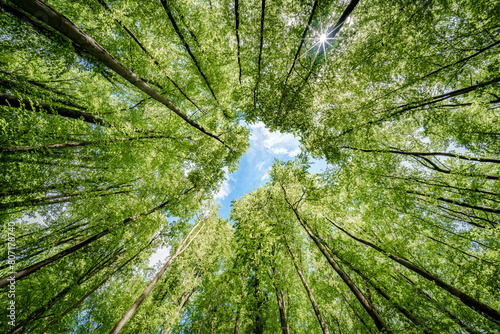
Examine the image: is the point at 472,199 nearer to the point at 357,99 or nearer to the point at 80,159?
the point at 357,99

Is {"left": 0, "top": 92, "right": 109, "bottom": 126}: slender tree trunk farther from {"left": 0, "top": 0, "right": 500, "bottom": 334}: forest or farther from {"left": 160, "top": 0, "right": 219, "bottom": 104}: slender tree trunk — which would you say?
{"left": 160, "top": 0, "right": 219, "bottom": 104}: slender tree trunk

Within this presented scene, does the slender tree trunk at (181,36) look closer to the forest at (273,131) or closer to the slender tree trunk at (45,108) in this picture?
the forest at (273,131)

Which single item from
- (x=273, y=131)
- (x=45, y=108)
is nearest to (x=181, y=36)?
(x=45, y=108)

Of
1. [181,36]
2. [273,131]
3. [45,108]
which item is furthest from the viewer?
[273,131]

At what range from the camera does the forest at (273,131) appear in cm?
375

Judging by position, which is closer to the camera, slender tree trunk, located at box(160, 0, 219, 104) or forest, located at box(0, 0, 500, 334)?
forest, located at box(0, 0, 500, 334)

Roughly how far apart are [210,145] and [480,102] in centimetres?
991

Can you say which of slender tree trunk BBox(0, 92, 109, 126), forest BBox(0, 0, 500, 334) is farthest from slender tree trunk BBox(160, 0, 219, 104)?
slender tree trunk BBox(0, 92, 109, 126)

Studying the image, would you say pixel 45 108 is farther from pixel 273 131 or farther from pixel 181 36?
pixel 273 131

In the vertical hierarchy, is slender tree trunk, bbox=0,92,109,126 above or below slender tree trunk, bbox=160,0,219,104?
below

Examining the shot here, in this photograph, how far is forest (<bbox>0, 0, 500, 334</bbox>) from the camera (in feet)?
12.3

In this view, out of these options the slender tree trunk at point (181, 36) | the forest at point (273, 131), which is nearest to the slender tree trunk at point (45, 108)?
the forest at point (273, 131)

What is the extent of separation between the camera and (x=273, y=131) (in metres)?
7.61

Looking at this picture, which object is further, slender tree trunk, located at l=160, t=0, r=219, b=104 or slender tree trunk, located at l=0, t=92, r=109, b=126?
slender tree trunk, located at l=160, t=0, r=219, b=104
